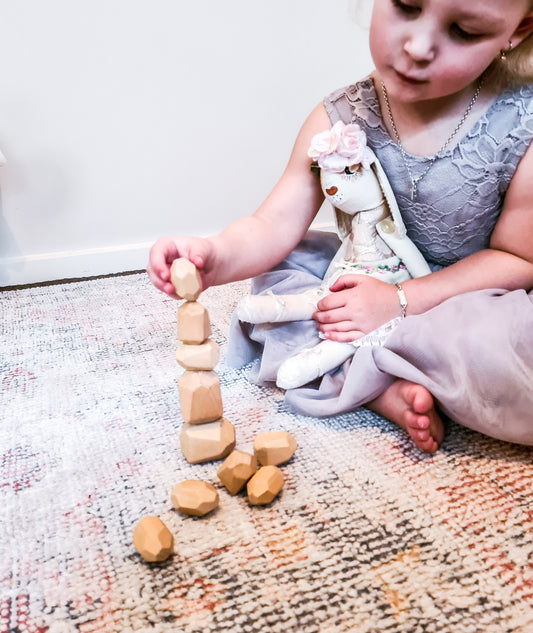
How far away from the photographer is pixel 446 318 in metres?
0.57

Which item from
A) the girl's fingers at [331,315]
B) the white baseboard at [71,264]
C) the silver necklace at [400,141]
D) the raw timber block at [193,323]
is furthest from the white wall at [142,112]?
the raw timber block at [193,323]

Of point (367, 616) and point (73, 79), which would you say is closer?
point (367, 616)

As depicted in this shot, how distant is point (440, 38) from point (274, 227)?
307 millimetres

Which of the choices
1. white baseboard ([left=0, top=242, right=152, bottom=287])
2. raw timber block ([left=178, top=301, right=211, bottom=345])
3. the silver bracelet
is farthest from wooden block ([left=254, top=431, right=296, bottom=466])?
white baseboard ([left=0, top=242, right=152, bottom=287])

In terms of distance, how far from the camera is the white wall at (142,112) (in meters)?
1.07

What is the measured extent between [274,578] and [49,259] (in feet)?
3.16

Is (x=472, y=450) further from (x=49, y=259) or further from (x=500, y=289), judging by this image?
(x=49, y=259)

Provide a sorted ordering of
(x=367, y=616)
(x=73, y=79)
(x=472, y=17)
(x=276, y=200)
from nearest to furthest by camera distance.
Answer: (x=367, y=616) → (x=472, y=17) → (x=276, y=200) → (x=73, y=79)

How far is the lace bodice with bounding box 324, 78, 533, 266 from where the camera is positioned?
2.08ft

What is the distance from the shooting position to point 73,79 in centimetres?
108

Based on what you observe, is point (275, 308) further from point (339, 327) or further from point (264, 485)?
point (264, 485)

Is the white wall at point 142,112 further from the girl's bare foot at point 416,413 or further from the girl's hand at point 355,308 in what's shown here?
the girl's bare foot at point 416,413

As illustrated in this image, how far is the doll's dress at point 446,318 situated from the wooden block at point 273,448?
10 centimetres

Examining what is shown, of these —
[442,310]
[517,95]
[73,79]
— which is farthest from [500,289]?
[73,79]
